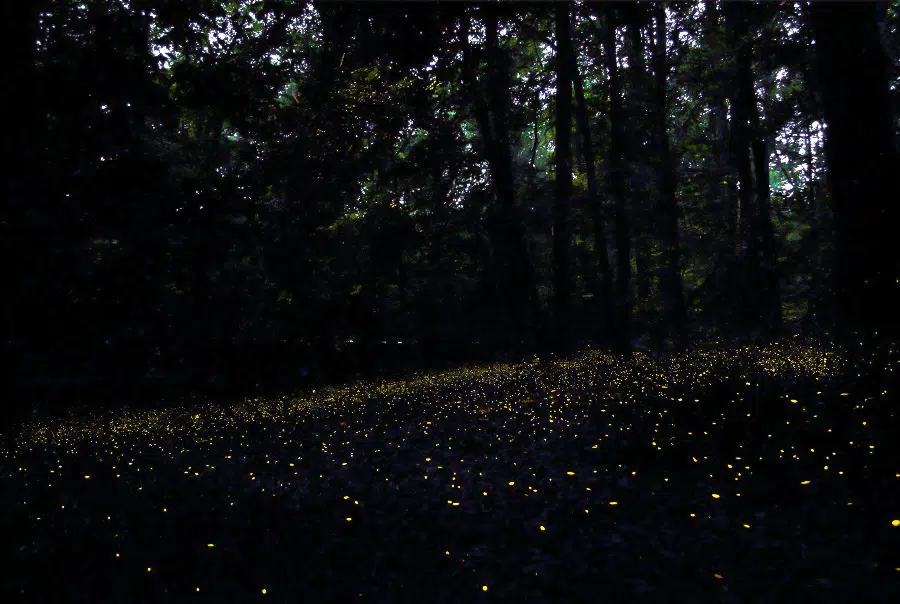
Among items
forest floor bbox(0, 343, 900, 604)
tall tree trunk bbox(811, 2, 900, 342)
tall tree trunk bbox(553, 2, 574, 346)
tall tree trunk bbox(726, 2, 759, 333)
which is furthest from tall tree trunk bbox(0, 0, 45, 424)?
tall tree trunk bbox(726, 2, 759, 333)

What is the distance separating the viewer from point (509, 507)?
4887mm

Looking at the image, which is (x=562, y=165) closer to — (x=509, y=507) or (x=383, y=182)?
(x=383, y=182)

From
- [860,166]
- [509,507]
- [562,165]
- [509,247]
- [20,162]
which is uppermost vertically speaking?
[562,165]

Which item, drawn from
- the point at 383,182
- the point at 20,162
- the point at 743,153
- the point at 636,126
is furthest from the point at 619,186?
the point at 20,162

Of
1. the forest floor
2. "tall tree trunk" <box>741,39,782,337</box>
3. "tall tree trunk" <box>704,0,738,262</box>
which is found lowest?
the forest floor

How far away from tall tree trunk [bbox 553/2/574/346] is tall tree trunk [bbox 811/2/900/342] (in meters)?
8.46

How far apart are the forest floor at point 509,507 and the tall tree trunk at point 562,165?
387 inches

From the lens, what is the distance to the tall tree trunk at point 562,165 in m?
17.5

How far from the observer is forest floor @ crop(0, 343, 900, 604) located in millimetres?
3574

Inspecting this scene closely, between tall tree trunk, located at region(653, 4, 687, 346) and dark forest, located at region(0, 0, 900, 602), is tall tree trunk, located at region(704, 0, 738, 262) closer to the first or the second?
tall tree trunk, located at region(653, 4, 687, 346)

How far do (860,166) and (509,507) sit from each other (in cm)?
700

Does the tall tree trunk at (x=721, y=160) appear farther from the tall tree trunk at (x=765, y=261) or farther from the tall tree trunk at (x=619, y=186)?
the tall tree trunk at (x=619, y=186)

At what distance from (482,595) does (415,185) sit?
66.7ft

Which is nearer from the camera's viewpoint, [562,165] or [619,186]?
[562,165]
